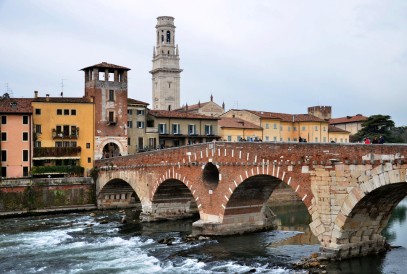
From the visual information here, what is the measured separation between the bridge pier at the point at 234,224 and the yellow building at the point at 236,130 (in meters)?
31.1

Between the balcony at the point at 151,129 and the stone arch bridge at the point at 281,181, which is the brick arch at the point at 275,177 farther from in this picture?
the balcony at the point at 151,129

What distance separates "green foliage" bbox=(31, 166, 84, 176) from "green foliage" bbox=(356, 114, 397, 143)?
40.9 metres

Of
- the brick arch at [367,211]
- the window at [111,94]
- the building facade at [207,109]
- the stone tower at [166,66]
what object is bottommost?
the brick arch at [367,211]

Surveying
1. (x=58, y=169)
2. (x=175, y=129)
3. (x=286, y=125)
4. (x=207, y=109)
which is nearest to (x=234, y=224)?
(x=58, y=169)

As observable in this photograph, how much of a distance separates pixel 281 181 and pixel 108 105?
2911 centimetres

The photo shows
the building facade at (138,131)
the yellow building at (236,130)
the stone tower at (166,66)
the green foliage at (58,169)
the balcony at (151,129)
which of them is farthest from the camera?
the stone tower at (166,66)

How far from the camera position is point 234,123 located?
6788 centimetres

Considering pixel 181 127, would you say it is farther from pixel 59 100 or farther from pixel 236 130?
pixel 59 100

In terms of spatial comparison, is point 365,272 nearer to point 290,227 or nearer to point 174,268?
point 174,268

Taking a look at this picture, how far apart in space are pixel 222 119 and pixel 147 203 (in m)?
28.3

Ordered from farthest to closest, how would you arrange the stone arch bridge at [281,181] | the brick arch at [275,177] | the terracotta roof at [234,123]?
the terracotta roof at [234,123] < the brick arch at [275,177] < the stone arch bridge at [281,181]

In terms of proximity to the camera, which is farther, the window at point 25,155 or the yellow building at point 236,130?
the yellow building at point 236,130

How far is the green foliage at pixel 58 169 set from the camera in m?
51.2

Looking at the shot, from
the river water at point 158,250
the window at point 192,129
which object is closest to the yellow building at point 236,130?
the window at point 192,129
